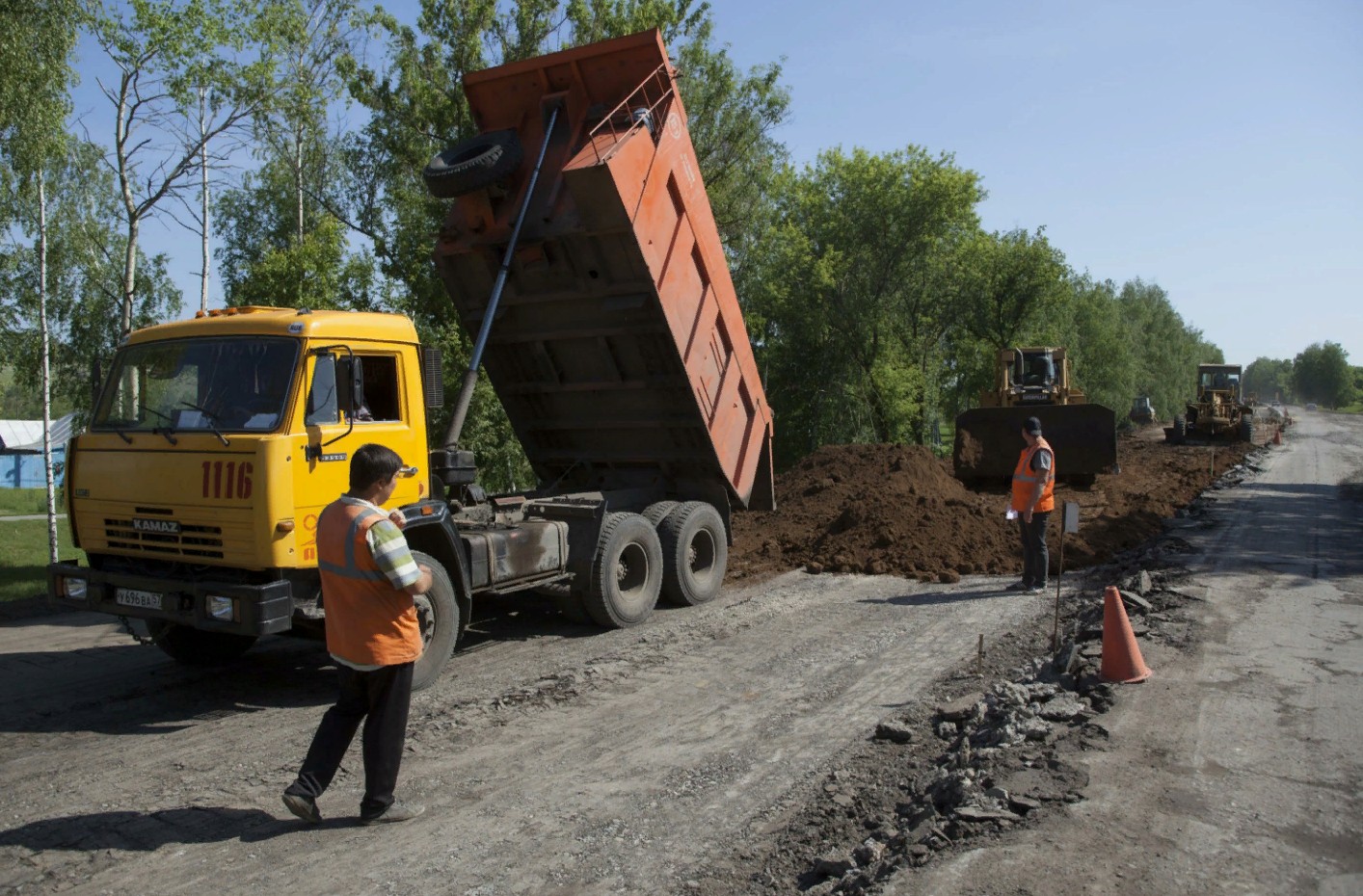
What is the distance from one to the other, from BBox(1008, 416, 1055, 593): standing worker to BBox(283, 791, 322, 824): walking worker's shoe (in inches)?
284

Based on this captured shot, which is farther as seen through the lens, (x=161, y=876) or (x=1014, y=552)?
(x=1014, y=552)

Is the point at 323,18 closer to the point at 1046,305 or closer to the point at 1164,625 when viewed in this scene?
the point at 1164,625

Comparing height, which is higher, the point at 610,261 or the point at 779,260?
the point at 779,260

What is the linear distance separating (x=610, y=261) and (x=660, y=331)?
734mm

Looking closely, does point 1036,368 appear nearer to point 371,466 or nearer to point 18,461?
point 371,466

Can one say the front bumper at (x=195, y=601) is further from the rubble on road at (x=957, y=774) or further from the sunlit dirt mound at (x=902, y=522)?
the sunlit dirt mound at (x=902, y=522)

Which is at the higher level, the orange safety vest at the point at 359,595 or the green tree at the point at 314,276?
the green tree at the point at 314,276

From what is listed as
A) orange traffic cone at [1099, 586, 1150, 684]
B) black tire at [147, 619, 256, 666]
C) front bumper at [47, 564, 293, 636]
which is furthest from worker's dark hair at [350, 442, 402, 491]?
orange traffic cone at [1099, 586, 1150, 684]

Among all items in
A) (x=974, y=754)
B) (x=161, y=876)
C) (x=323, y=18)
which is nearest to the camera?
(x=161, y=876)

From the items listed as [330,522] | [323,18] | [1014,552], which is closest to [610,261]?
[330,522]

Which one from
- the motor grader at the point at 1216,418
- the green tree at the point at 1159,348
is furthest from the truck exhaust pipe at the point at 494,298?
the green tree at the point at 1159,348

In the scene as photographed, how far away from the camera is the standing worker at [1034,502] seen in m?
9.50

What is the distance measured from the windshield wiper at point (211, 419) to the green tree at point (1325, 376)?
148709 mm

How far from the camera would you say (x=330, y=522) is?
4.32 m
